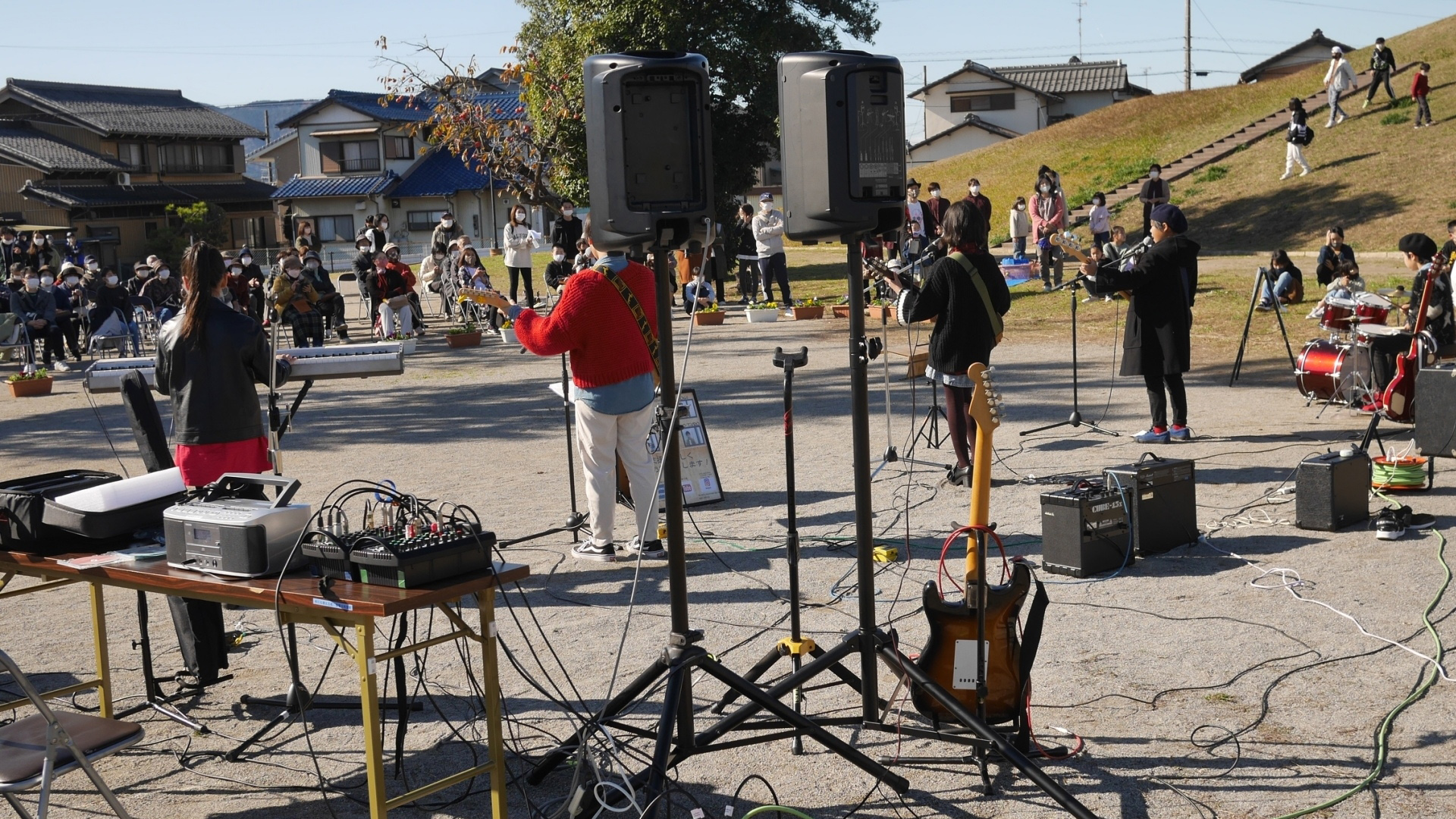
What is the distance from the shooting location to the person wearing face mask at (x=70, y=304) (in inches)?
786

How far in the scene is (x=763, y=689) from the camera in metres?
4.32

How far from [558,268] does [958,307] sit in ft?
43.7

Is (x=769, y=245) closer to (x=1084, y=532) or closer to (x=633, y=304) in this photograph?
(x=633, y=304)

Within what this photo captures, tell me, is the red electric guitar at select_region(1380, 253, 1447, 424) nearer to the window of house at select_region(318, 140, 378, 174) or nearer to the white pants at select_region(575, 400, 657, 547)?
the white pants at select_region(575, 400, 657, 547)

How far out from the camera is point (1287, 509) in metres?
7.75

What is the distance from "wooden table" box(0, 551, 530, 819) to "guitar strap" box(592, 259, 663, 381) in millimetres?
2730

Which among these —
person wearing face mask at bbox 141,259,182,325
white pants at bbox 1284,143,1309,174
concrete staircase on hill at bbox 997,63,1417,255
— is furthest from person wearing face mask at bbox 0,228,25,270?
white pants at bbox 1284,143,1309,174

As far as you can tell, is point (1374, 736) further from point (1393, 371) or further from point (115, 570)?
point (1393, 371)

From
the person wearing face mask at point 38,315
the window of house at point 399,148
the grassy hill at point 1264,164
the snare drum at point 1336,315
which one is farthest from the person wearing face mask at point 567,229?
the window of house at point 399,148

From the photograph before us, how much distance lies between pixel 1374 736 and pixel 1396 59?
39984 mm

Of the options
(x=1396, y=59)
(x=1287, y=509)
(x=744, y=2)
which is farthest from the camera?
(x=1396, y=59)

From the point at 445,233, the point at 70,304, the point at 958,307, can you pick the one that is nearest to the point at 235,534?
the point at 958,307

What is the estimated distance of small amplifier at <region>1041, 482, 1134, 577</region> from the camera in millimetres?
6566

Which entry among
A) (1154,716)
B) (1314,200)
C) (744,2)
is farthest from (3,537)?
(1314,200)
